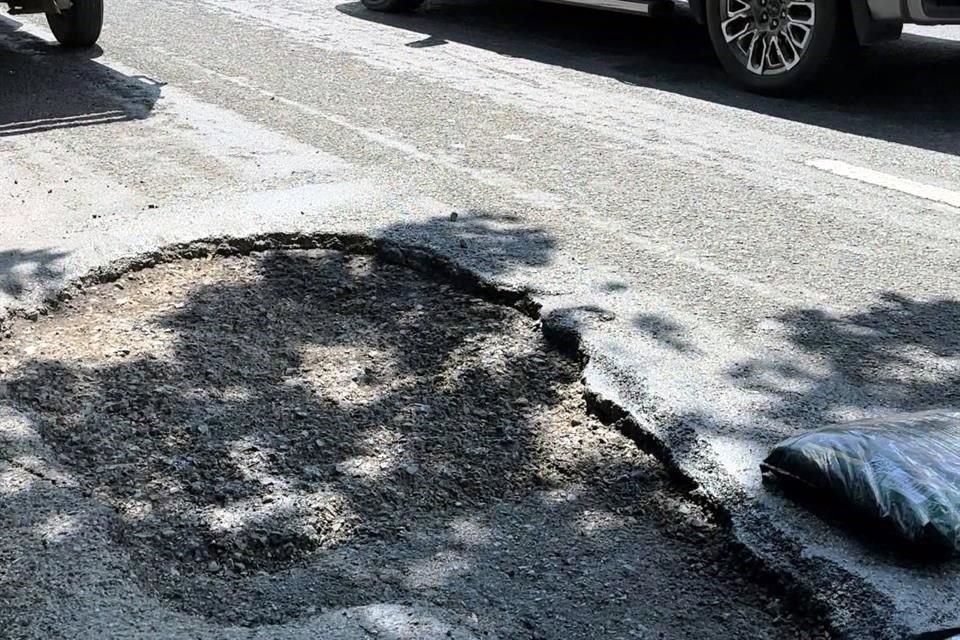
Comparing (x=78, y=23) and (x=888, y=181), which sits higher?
(x=888, y=181)

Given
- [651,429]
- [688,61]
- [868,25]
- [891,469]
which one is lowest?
[651,429]

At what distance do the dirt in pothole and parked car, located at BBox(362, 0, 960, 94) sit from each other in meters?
4.07

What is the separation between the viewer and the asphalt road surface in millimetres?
3885

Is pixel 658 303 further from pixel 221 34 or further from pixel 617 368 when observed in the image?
pixel 221 34

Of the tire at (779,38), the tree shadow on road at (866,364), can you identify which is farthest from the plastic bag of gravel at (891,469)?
the tire at (779,38)

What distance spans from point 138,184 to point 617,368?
3.04 metres

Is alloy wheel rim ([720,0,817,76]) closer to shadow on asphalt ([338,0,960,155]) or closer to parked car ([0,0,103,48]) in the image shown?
shadow on asphalt ([338,0,960,155])

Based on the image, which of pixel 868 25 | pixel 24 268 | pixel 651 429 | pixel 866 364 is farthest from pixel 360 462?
pixel 868 25

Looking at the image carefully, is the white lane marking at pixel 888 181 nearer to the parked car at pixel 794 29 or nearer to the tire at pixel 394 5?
the parked car at pixel 794 29

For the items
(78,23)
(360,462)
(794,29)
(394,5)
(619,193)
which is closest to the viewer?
(360,462)

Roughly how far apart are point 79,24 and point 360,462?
676cm

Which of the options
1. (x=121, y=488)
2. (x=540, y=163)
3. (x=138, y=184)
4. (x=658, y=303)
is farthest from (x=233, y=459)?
(x=540, y=163)

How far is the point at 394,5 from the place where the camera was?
11.1 meters

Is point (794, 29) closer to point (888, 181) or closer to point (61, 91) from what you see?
point (888, 181)
